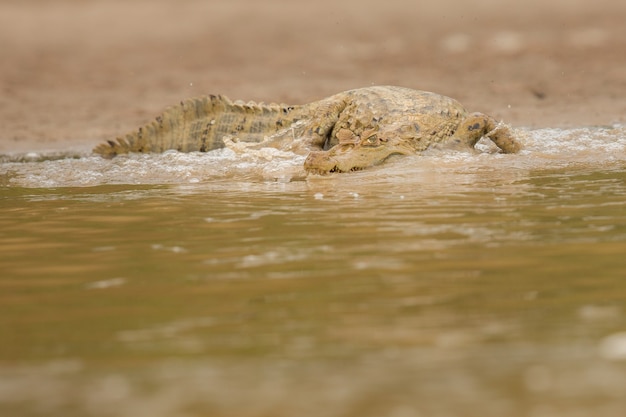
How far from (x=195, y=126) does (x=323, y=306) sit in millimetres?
7539

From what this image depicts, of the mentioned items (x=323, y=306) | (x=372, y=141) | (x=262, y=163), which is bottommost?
(x=323, y=306)

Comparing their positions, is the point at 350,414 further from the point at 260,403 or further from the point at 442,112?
the point at 442,112

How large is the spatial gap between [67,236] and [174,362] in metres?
2.41

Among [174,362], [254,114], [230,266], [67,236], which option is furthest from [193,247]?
[254,114]

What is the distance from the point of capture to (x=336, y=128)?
8.98m

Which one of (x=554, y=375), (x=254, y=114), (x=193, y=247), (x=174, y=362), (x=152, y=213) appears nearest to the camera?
(x=554, y=375)

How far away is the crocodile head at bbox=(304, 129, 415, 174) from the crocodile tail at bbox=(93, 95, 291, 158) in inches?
77.3

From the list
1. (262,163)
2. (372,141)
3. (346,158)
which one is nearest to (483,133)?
(372,141)

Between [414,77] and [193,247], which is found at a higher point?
[414,77]

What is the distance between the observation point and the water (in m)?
1.89

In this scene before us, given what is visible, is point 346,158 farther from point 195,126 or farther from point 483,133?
point 195,126

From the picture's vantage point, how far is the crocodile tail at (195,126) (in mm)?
9766

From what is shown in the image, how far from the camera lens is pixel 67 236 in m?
4.41

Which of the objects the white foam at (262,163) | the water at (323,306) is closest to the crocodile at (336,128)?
the white foam at (262,163)
